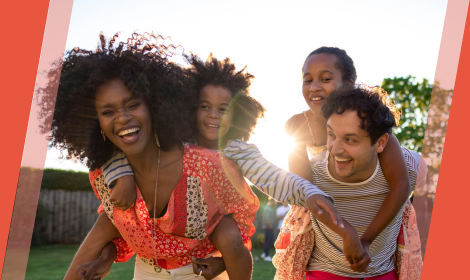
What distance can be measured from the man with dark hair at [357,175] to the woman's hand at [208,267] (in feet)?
2.22

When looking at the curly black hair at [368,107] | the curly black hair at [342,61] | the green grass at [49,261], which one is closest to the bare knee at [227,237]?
the curly black hair at [368,107]

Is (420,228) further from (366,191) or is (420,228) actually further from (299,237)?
(299,237)

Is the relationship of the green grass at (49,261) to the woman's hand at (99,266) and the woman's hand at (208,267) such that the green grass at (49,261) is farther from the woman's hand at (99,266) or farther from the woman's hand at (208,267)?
the woman's hand at (208,267)

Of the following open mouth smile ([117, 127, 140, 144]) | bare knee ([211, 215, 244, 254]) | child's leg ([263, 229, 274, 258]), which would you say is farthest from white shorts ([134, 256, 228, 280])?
child's leg ([263, 229, 274, 258])

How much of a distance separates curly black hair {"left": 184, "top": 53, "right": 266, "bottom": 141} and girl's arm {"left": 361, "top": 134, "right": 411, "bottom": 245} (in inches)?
37.7

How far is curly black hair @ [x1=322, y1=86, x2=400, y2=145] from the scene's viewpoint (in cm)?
214

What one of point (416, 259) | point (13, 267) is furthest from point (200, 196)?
point (416, 259)

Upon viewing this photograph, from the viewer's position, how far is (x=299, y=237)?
2.51 meters

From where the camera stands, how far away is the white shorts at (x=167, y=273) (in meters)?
2.29

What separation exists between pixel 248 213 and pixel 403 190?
946 mm

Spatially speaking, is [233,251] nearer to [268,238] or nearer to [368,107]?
[368,107]

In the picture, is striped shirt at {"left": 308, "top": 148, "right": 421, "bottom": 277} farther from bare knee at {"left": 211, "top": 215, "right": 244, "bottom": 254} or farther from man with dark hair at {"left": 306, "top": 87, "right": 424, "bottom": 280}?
bare knee at {"left": 211, "top": 215, "right": 244, "bottom": 254}

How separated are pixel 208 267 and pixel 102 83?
4.07 ft

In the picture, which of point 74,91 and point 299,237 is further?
point 299,237
